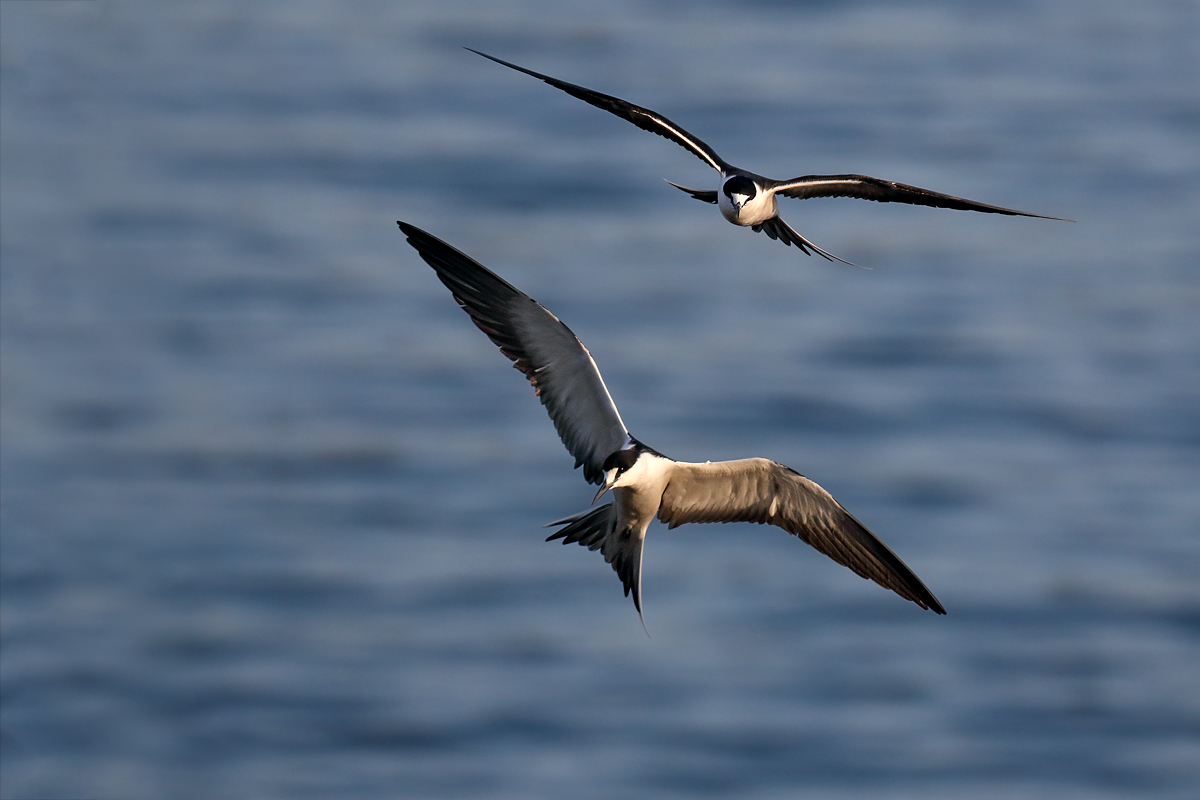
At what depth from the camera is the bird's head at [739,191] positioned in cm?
1264

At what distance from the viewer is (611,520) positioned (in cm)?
1264

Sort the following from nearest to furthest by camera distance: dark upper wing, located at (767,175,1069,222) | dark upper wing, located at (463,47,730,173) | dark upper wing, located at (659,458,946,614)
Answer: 1. dark upper wing, located at (659,458,946,614)
2. dark upper wing, located at (767,175,1069,222)
3. dark upper wing, located at (463,47,730,173)

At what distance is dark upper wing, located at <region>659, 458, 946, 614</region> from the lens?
12461mm

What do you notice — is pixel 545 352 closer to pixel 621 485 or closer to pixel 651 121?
pixel 621 485

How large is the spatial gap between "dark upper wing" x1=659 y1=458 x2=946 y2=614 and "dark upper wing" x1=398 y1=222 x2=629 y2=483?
620 mm

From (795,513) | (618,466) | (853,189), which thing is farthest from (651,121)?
(795,513)

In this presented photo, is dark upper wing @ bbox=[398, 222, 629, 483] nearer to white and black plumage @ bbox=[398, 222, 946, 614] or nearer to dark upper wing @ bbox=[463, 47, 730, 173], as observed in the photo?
white and black plumage @ bbox=[398, 222, 946, 614]

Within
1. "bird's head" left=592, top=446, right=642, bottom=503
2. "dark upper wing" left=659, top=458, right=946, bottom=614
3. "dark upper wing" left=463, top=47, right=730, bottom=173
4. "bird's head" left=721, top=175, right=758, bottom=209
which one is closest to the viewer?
"bird's head" left=592, top=446, right=642, bottom=503

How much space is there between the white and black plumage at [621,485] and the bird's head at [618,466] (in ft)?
0.20

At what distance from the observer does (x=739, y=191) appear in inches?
498

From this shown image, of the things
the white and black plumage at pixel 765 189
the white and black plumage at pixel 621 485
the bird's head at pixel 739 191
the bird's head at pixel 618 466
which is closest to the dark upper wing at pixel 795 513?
the white and black plumage at pixel 621 485

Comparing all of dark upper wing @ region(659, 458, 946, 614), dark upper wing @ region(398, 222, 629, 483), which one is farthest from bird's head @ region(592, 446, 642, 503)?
dark upper wing @ region(659, 458, 946, 614)

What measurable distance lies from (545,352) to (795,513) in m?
2.05

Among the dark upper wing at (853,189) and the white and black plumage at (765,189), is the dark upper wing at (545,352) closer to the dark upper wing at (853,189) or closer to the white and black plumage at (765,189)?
the white and black plumage at (765,189)
